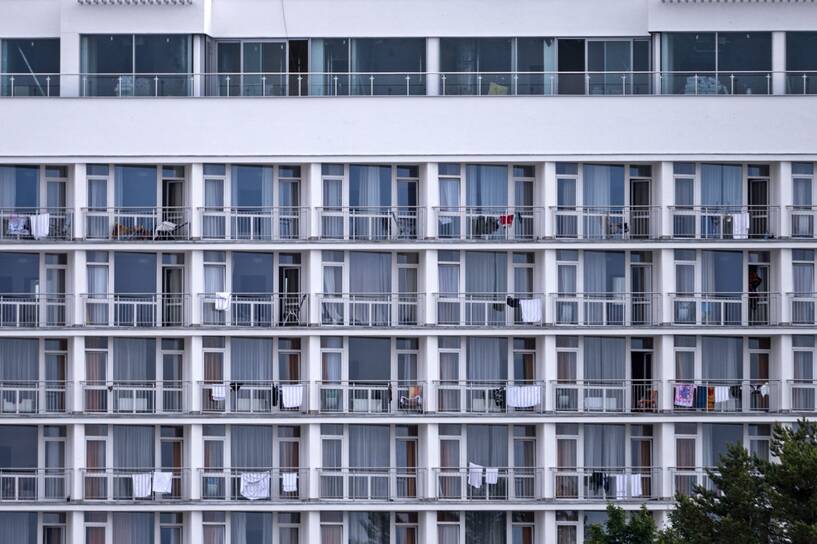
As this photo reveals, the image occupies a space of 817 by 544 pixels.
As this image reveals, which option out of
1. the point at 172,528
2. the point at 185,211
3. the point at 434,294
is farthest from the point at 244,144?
the point at 172,528

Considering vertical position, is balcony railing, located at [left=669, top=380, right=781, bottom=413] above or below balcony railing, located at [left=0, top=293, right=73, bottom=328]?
below

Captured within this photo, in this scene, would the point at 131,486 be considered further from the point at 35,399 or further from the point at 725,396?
the point at 725,396

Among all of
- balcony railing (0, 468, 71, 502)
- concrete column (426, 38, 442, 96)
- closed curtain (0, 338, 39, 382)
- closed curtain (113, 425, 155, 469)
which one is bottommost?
balcony railing (0, 468, 71, 502)

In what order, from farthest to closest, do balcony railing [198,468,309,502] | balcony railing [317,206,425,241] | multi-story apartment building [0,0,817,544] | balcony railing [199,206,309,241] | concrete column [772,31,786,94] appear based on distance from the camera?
concrete column [772,31,786,94] < balcony railing [317,206,425,241] < balcony railing [199,206,309,241] < balcony railing [198,468,309,502] < multi-story apartment building [0,0,817,544]

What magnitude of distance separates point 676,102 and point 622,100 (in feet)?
4.96

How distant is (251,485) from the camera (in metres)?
64.3

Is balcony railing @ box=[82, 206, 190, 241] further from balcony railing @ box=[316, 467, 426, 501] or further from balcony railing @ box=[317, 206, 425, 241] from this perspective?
balcony railing @ box=[316, 467, 426, 501]

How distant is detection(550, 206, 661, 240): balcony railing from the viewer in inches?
2554

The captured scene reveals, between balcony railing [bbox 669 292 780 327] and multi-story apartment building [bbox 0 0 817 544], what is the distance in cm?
8

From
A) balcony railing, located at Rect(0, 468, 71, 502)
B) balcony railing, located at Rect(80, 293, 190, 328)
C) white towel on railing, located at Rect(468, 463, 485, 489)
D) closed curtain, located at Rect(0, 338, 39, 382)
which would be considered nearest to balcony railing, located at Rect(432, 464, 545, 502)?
white towel on railing, located at Rect(468, 463, 485, 489)

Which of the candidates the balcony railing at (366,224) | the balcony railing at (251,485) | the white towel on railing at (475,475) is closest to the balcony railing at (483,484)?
the white towel on railing at (475,475)

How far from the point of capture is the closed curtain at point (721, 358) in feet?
214

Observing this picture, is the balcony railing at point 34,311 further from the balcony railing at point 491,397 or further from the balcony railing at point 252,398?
the balcony railing at point 491,397

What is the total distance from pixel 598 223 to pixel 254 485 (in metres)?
12.1
